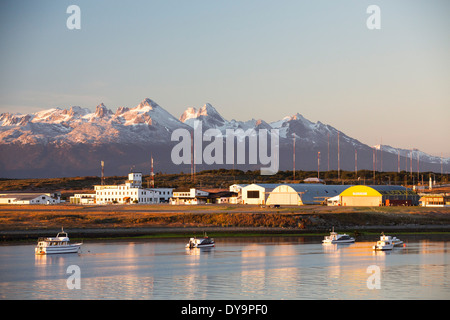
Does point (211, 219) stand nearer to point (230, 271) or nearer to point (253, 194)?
point (230, 271)

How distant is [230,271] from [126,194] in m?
102

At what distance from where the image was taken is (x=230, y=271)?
194 ft

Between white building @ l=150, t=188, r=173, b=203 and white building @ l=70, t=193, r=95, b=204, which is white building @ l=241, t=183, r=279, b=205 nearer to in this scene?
white building @ l=150, t=188, r=173, b=203

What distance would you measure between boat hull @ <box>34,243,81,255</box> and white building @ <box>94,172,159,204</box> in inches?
3247

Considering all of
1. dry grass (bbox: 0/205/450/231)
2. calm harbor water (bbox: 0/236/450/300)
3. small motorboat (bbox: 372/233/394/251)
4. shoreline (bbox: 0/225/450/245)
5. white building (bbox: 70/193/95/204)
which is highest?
white building (bbox: 70/193/95/204)

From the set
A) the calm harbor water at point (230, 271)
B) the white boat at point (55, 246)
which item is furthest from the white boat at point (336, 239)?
the white boat at point (55, 246)

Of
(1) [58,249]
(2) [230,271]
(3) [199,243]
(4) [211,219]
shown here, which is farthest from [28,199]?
(2) [230,271]

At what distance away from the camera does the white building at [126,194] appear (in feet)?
516

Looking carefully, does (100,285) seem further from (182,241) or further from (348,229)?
(348,229)

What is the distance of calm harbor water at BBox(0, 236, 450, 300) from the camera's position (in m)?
48.7

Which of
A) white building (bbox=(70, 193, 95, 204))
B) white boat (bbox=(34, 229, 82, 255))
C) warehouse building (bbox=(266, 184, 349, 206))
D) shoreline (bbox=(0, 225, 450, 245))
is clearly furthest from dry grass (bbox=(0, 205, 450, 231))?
white building (bbox=(70, 193, 95, 204))

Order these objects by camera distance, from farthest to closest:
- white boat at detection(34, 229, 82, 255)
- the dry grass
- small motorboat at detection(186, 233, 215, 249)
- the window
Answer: the window, the dry grass, small motorboat at detection(186, 233, 215, 249), white boat at detection(34, 229, 82, 255)

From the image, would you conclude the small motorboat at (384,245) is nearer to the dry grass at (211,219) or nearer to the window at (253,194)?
the dry grass at (211,219)
